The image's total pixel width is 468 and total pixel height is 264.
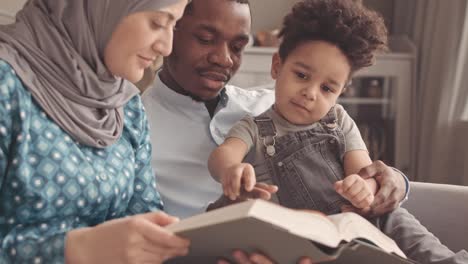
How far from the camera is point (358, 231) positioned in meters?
0.98

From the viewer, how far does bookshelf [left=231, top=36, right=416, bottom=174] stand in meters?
3.54

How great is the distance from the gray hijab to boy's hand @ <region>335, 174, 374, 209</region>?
1.47 ft

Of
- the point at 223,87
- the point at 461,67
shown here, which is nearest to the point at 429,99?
the point at 461,67

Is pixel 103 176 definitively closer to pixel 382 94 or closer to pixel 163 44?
pixel 163 44

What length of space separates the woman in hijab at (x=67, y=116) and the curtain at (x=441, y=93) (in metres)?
2.34

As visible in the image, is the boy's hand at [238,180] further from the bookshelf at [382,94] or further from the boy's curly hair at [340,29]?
the bookshelf at [382,94]

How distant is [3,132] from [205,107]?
2.45ft

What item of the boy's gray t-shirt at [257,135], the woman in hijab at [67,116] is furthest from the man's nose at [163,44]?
the boy's gray t-shirt at [257,135]

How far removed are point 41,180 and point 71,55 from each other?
0.78 feet

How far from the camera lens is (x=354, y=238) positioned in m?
0.96

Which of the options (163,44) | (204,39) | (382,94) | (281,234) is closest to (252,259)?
(281,234)

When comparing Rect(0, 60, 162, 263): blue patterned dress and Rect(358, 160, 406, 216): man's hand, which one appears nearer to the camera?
Rect(0, 60, 162, 263): blue patterned dress

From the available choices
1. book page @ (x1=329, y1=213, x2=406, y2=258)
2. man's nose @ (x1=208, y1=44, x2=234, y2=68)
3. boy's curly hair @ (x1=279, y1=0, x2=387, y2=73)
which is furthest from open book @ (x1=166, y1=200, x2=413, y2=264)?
man's nose @ (x1=208, y1=44, x2=234, y2=68)

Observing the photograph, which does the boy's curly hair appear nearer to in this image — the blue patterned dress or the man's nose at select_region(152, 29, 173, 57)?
the man's nose at select_region(152, 29, 173, 57)
